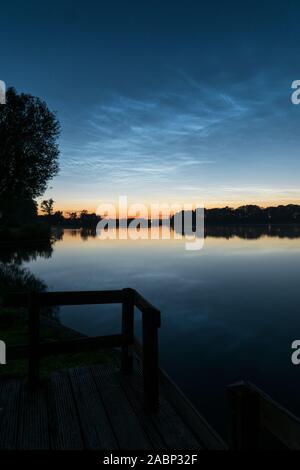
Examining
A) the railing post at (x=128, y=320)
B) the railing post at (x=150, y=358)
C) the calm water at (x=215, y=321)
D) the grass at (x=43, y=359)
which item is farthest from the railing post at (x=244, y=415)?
the calm water at (x=215, y=321)

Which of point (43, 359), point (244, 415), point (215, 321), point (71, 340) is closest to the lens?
point (244, 415)

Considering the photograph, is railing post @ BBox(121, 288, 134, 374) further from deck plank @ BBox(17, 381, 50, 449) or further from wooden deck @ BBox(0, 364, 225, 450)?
deck plank @ BBox(17, 381, 50, 449)

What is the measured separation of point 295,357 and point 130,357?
375 inches

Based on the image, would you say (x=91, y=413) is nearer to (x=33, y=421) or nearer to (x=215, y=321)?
(x=33, y=421)

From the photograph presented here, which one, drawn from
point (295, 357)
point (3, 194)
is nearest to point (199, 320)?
point (295, 357)

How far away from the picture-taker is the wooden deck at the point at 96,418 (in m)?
4.53

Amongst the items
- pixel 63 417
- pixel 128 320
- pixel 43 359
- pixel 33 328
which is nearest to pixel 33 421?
pixel 63 417

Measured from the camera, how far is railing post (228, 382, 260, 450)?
3.19 metres

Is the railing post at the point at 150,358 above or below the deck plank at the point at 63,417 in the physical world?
above

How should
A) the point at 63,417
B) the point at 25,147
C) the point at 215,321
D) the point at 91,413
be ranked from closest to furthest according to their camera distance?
the point at 63,417, the point at 91,413, the point at 215,321, the point at 25,147

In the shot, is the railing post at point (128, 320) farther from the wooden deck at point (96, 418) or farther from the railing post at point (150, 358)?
the railing post at point (150, 358)

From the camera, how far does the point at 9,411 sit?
531 cm

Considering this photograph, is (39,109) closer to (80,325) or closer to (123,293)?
(80,325)

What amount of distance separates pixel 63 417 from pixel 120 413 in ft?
2.99
